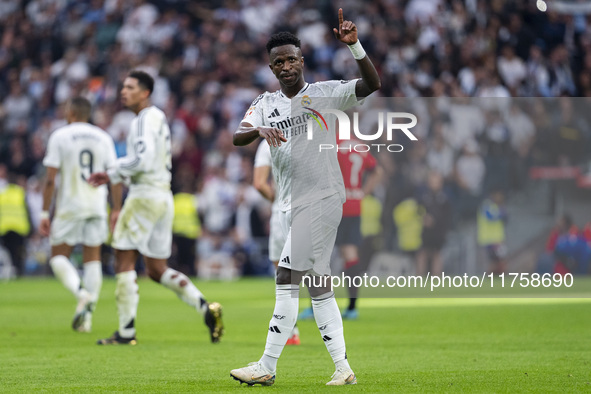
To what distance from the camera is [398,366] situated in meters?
7.50

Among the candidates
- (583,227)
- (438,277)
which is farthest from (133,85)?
(583,227)

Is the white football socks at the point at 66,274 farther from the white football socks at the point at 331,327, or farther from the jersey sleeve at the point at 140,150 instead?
the white football socks at the point at 331,327

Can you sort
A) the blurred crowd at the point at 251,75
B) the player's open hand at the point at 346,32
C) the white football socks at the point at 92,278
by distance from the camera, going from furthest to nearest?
the blurred crowd at the point at 251,75
the white football socks at the point at 92,278
the player's open hand at the point at 346,32

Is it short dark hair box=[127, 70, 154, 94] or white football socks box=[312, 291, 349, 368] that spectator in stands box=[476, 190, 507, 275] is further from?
white football socks box=[312, 291, 349, 368]

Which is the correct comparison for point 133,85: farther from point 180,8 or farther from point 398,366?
point 180,8

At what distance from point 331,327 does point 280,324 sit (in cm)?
34

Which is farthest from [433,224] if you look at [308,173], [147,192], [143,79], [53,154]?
[308,173]

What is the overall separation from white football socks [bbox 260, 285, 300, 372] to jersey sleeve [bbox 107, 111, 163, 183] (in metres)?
3.36

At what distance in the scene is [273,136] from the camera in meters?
5.97

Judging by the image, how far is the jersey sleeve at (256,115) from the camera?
6.47 metres

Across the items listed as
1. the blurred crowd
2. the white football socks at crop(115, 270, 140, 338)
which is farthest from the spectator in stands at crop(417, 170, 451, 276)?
the white football socks at crop(115, 270, 140, 338)

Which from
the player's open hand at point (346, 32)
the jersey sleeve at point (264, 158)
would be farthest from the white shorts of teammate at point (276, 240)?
the player's open hand at point (346, 32)

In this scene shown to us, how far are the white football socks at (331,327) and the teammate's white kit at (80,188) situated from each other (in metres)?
5.55

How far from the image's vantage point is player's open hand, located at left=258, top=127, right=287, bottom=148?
595 centimetres
